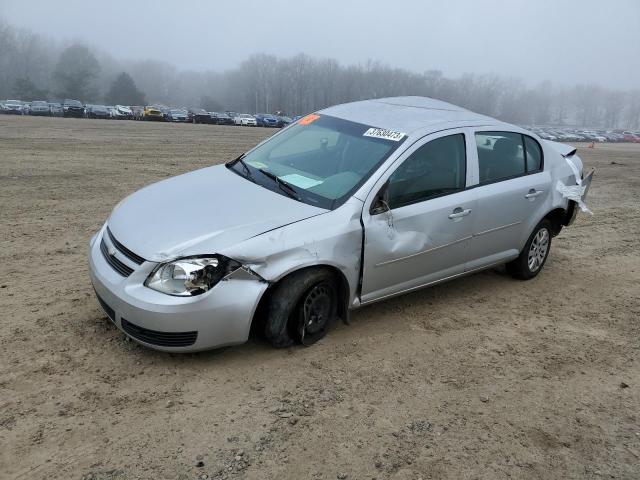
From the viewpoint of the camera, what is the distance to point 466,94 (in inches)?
6467

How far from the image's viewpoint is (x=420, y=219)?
4.41 meters

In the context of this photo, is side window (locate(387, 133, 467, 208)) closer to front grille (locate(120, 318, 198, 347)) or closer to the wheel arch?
the wheel arch

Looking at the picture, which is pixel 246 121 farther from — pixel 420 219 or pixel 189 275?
pixel 189 275

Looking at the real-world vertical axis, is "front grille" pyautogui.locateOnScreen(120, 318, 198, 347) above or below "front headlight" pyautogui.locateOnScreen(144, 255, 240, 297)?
below

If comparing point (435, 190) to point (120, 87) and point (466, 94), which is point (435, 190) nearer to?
point (120, 87)

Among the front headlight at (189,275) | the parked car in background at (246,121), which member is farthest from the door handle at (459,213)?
the parked car in background at (246,121)

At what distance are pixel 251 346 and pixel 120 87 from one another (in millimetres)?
115169

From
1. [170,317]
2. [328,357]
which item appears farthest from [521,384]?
[170,317]

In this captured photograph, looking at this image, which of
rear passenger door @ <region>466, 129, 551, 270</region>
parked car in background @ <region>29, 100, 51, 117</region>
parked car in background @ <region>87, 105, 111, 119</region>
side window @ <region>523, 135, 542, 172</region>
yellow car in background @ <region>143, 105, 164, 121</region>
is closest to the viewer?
rear passenger door @ <region>466, 129, 551, 270</region>

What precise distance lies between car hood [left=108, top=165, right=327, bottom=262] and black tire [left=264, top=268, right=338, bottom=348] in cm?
42

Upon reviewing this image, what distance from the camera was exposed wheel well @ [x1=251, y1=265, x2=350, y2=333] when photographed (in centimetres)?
378

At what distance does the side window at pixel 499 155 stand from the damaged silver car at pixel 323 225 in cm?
2

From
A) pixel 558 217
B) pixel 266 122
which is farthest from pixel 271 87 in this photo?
pixel 558 217

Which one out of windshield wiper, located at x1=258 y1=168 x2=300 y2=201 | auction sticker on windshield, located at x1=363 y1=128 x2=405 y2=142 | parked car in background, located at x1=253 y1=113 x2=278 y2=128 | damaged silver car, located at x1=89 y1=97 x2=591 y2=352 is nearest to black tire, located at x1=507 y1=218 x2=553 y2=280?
damaged silver car, located at x1=89 y1=97 x2=591 y2=352
